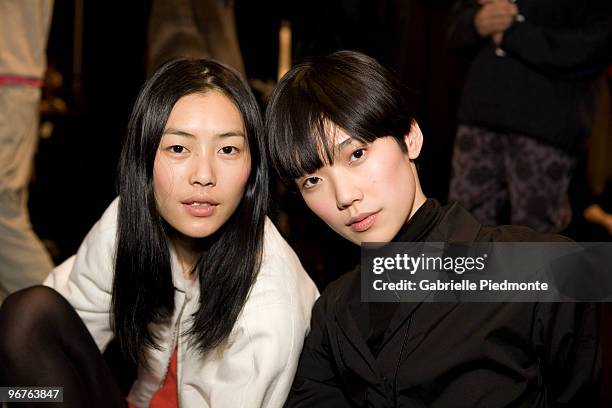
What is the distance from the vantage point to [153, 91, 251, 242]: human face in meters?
1.45

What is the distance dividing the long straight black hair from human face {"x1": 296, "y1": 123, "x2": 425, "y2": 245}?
0.20 metres


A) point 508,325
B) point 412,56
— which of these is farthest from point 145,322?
point 412,56

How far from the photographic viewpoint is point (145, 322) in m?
1.59

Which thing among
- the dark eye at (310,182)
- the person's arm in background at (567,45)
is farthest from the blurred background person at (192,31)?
the dark eye at (310,182)

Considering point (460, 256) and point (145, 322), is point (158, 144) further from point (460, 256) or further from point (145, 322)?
point (460, 256)

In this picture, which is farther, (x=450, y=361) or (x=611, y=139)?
(x=611, y=139)

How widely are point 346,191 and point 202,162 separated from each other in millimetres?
308

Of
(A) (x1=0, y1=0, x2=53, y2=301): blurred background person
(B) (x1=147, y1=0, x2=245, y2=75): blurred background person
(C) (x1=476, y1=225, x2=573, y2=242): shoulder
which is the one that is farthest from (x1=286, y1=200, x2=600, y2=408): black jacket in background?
(B) (x1=147, y1=0, x2=245, y2=75): blurred background person

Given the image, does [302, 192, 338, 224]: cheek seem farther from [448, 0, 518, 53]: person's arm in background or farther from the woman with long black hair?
[448, 0, 518, 53]: person's arm in background

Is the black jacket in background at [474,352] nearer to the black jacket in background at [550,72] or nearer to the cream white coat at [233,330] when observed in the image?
the cream white coat at [233,330]

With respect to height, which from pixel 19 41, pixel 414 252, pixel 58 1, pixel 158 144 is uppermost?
pixel 58 1

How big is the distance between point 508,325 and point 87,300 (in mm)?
929

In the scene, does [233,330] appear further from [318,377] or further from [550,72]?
[550,72]

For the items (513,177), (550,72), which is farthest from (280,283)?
(550,72)
